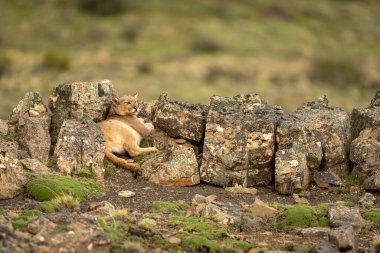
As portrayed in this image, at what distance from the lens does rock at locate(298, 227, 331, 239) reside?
16.2 m

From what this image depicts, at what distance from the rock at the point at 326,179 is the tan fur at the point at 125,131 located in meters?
5.02

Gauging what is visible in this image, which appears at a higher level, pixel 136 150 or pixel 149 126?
pixel 149 126

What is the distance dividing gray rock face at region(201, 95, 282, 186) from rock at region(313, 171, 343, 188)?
138cm

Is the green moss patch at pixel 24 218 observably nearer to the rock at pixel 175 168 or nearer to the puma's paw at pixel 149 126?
the rock at pixel 175 168

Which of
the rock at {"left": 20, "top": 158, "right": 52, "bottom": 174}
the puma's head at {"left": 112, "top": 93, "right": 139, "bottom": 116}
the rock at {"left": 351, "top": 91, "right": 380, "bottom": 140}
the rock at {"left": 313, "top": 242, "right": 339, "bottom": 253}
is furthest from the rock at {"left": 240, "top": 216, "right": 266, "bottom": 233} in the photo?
the puma's head at {"left": 112, "top": 93, "right": 139, "bottom": 116}

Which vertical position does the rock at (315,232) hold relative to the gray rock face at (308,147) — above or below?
below

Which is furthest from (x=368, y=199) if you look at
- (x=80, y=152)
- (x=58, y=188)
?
(x=58, y=188)

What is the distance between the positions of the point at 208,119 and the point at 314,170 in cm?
355

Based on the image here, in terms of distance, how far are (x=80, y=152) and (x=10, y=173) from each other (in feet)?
8.03

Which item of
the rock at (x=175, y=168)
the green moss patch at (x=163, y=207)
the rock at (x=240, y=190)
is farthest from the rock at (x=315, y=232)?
the rock at (x=175, y=168)

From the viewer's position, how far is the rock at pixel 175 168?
20.0m

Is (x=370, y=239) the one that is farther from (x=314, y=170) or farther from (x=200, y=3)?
(x=200, y=3)

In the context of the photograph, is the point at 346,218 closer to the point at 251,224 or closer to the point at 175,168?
the point at 251,224

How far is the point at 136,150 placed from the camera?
21.5 m
